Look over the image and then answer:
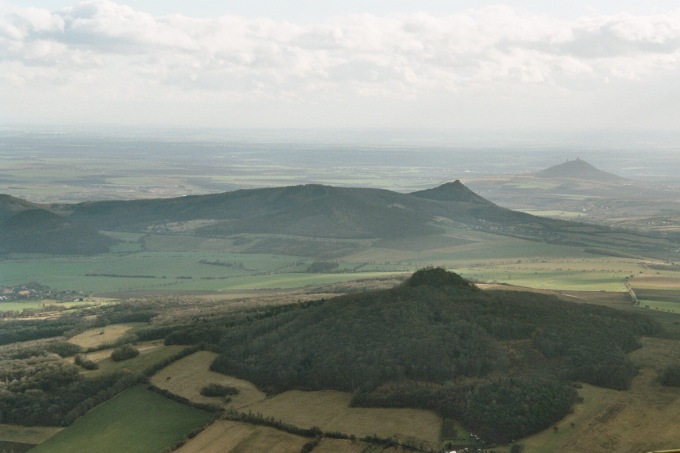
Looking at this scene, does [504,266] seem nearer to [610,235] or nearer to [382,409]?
[610,235]

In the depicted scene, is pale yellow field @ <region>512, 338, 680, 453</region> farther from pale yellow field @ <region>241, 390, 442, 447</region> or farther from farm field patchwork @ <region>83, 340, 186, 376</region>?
farm field patchwork @ <region>83, 340, 186, 376</region>

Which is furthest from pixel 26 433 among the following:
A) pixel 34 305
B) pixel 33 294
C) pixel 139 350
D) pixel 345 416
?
pixel 33 294

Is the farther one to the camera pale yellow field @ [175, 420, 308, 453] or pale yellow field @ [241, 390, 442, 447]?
pale yellow field @ [241, 390, 442, 447]

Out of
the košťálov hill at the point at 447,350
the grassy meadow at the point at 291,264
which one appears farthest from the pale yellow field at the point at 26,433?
the grassy meadow at the point at 291,264

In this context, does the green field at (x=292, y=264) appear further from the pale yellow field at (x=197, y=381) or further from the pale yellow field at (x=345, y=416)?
the pale yellow field at (x=345, y=416)

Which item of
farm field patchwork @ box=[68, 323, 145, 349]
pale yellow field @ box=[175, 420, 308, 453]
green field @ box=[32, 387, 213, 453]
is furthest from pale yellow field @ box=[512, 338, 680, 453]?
farm field patchwork @ box=[68, 323, 145, 349]

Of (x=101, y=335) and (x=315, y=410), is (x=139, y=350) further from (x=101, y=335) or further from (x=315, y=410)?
(x=315, y=410)
